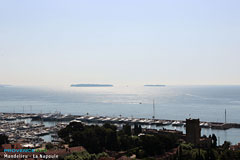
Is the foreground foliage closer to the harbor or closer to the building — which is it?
the building

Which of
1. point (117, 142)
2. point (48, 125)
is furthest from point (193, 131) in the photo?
point (48, 125)

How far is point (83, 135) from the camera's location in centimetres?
3152

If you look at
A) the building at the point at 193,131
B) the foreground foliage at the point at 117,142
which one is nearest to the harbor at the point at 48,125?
the foreground foliage at the point at 117,142

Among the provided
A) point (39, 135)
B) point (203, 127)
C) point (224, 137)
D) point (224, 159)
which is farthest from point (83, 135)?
point (203, 127)

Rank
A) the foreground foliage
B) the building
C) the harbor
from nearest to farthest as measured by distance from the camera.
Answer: the foreground foliage
the building
the harbor

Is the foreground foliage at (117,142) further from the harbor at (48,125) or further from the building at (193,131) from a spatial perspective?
the harbor at (48,125)

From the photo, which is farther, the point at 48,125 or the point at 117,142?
the point at 48,125

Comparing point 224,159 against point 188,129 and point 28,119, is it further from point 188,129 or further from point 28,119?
point 28,119

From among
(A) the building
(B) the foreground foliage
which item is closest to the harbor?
(B) the foreground foliage

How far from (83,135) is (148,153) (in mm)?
7446

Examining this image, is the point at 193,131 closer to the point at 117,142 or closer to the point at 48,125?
the point at 117,142

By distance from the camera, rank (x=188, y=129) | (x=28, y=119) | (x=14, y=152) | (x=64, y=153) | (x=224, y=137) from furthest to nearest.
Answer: (x=28, y=119), (x=224, y=137), (x=188, y=129), (x=64, y=153), (x=14, y=152)

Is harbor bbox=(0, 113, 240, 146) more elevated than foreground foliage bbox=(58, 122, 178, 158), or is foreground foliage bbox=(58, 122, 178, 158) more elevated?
foreground foliage bbox=(58, 122, 178, 158)

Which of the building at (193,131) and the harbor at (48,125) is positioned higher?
the building at (193,131)
